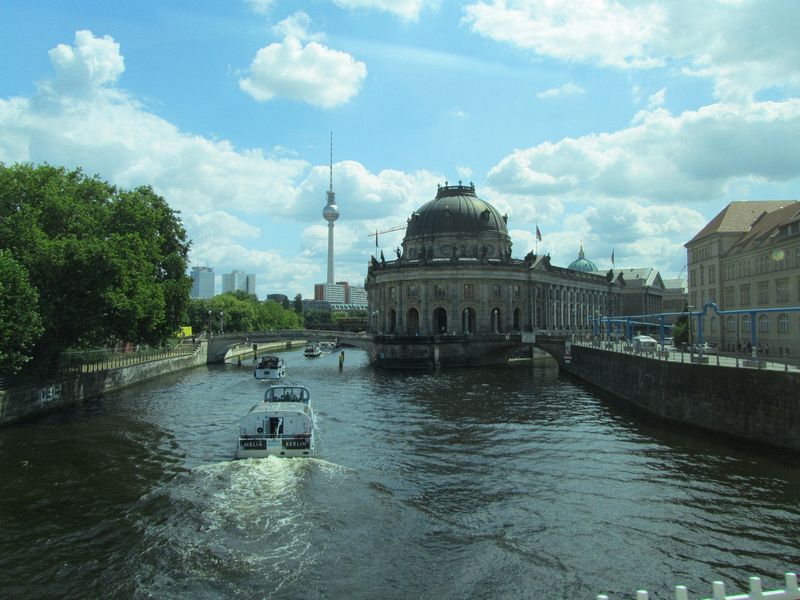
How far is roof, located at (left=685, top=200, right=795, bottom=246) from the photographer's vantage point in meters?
75.8

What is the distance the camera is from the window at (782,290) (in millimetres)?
60000

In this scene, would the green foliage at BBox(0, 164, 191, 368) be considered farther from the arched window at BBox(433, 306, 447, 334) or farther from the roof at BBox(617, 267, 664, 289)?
the roof at BBox(617, 267, 664, 289)

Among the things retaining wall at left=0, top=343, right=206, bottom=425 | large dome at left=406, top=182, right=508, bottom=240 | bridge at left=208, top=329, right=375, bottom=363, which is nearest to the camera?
retaining wall at left=0, top=343, right=206, bottom=425

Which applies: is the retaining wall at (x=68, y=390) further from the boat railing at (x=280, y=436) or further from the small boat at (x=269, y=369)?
the boat railing at (x=280, y=436)

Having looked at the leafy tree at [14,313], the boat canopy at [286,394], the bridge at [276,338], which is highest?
the leafy tree at [14,313]

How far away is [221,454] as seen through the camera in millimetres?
34094

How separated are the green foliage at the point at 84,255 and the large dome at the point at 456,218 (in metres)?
71.8

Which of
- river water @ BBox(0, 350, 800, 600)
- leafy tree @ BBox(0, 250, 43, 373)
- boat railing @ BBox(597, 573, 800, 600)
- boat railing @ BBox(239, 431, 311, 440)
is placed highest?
leafy tree @ BBox(0, 250, 43, 373)

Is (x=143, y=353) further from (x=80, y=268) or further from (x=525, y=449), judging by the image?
(x=525, y=449)

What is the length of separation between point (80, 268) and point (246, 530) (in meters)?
31.1

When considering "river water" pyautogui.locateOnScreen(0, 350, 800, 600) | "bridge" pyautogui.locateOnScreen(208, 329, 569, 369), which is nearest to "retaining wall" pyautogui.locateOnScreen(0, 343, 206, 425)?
"river water" pyautogui.locateOnScreen(0, 350, 800, 600)

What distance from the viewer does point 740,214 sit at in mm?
77625

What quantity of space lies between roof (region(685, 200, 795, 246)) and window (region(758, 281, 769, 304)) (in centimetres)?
1160

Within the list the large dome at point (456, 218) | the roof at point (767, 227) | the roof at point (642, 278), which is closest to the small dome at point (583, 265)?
the roof at point (642, 278)
